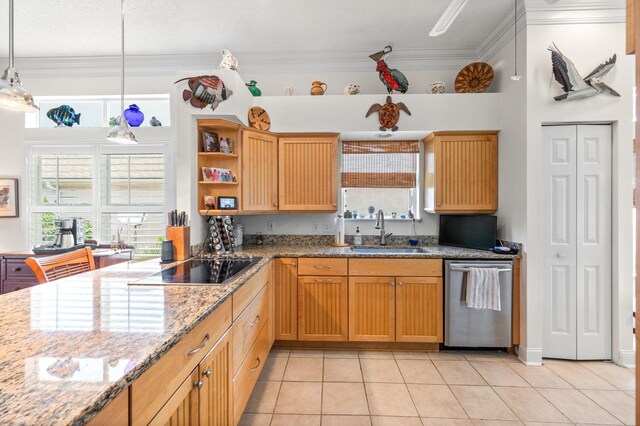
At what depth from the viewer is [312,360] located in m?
2.73

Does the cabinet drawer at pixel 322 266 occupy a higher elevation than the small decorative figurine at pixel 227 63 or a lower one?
lower

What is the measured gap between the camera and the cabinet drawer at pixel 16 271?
313cm

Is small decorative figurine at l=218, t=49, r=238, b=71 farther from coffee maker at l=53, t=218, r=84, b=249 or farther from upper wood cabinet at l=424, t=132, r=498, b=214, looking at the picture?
coffee maker at l=53, t=218, r=84, b=249

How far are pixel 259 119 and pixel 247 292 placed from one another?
1866mm

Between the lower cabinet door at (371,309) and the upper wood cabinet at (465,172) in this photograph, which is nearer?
the lower cabinet door at (371,309)

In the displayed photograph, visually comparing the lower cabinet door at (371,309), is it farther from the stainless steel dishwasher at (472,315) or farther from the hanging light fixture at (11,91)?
the hanging light fixture at (11,91)

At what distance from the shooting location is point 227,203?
281cm

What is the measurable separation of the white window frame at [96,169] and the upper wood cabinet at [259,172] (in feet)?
4.04

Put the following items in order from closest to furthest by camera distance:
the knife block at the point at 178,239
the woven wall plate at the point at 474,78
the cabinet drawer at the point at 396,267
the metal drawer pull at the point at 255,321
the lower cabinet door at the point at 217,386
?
the lower cabinet door at the point at 217,386 < the metal drawer pull at the point at 255,321 < the knife block at the point at 178,239 < the cabinet drawer at the point at 396,267 < the woven wall plate at the point at 474,78

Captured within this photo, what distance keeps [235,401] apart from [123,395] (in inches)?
40.9

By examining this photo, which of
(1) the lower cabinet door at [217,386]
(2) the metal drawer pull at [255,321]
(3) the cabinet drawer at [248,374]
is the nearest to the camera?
(1) the lower cabinet door at [217,386]

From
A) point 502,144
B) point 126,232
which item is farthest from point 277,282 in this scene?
point 502,144

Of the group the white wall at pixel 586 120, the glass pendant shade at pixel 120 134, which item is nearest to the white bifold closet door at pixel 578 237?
the white wall at pixel 586 120

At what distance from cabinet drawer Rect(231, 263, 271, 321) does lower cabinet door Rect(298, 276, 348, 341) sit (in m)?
0.48
